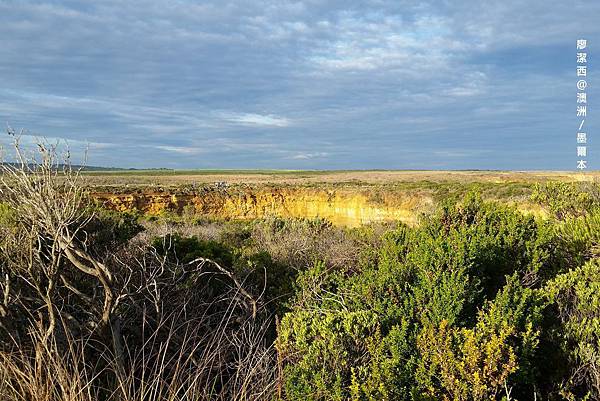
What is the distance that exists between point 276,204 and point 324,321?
30.1 meters

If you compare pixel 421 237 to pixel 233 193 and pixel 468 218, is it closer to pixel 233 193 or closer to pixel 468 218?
pixel 468 218

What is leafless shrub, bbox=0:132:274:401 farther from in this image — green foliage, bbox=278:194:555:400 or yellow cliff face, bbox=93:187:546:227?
yellow cliff face, bbox=93:187:546:227

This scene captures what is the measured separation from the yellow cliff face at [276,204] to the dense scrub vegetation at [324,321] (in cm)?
2282

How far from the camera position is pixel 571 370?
14.9 feet

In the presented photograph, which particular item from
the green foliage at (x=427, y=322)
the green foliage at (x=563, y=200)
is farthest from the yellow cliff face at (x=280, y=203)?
the green foliage at (x=427, y=322)

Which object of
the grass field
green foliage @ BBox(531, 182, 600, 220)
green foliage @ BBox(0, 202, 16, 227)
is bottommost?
green foliage @ BBox(0, 202, 16, 227)

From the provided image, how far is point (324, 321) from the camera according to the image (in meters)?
4.80

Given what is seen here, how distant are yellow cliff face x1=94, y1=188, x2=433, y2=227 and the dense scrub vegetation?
74.9ft

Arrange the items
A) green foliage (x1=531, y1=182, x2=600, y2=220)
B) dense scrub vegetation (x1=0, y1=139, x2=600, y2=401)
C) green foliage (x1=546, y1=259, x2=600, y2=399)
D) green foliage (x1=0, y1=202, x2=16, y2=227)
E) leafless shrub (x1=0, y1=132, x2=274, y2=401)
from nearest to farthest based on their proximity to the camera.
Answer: leafless shrub (x1=0, y1=132, x2=274, y2=401) → dense scrub vegetation (x1=0, y1=139, x2=600, y2=401) → green foliage (x1=546, y1=259, x2=600, y2=399) → green foliage (x1=0, y1=202, x2=16, y2=227) → green foliage (x1=531, y1=182, x2=600, y2=220)

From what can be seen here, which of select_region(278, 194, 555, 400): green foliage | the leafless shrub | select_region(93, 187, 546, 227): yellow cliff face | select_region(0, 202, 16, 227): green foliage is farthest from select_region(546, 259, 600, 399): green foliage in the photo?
select_region(93, 187, 546, 227): yellow cliff face

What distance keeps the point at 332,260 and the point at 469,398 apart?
5146 mm

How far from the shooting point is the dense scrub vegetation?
3.64 metres

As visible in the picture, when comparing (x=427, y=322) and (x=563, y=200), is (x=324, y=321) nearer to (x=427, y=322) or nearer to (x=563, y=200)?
(x=427, y=322)

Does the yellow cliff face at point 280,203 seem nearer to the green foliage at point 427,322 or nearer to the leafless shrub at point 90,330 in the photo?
the green foliage at point 427,322
